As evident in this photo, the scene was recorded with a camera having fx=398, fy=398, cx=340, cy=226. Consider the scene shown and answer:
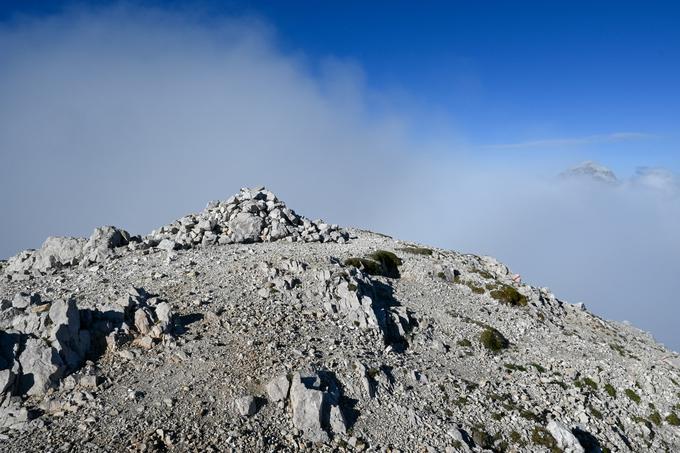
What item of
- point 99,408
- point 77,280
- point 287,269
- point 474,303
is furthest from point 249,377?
point 474,303

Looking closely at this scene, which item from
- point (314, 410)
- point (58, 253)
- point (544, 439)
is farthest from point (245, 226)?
point (544, 439)

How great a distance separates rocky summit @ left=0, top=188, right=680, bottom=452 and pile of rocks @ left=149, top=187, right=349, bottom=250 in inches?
17.0

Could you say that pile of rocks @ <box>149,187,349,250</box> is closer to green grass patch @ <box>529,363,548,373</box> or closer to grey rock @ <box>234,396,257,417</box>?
grey rock @ <box>234,396,257,417</box>

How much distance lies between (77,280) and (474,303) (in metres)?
41.0

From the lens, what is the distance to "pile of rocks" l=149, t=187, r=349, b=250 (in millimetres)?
48094

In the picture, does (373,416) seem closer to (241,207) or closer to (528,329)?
(528,329)

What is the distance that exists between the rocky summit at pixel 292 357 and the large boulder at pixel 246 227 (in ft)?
0.92

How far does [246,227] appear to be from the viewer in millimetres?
50062

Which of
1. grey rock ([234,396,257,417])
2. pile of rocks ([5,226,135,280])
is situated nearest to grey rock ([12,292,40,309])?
pile of rocks ([5,226,135,280])

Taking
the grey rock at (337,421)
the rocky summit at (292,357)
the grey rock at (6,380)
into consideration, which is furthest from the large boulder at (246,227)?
the grey rock at (337,421)

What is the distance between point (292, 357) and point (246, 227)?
25952 mm

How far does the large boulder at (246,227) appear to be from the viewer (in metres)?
49.1

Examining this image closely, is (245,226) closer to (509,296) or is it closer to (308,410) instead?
(308,410)

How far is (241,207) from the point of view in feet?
178
